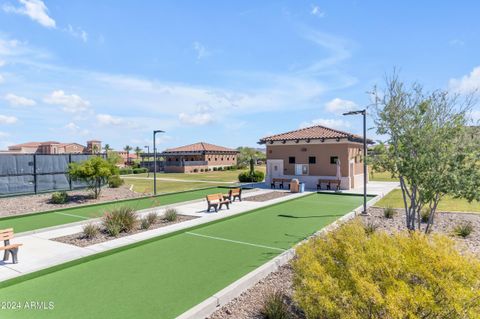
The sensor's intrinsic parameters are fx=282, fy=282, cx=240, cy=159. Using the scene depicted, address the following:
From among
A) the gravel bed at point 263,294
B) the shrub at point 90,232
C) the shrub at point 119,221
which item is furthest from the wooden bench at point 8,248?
the gravel bed at point 263,294

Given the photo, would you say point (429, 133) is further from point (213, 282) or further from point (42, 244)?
point (42, 244)

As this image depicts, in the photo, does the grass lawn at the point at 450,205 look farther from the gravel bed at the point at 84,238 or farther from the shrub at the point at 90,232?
the shrub at the point at 90,232

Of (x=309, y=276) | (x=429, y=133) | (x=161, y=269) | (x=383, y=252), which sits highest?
(x=429, y=133)

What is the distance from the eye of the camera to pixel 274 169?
27406mm

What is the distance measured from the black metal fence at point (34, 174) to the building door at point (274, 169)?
16.2 m

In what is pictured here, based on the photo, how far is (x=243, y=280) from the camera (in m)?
6.02

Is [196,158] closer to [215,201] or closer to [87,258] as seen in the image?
[215,201]

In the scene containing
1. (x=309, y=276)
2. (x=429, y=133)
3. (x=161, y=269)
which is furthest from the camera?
(x=429, y=133)

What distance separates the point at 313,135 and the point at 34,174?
22.2 meters

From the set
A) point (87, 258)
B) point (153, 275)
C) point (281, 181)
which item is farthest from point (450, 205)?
point (87, 258)

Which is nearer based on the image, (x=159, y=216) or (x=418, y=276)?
(x=418, y=276)

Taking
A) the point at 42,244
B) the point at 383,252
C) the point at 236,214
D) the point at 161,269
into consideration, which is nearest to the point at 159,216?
the point at 236,214

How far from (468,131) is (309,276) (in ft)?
21.6

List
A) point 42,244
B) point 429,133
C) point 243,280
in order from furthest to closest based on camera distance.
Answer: point 42,244 < point 429,133 < point 243,280
